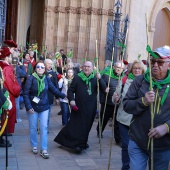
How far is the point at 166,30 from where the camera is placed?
2375 centimetres

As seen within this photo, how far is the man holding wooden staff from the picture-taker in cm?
361

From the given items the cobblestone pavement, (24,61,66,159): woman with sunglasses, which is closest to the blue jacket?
(24,61,66,159): woman with sunglasses

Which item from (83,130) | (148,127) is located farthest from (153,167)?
(83,130)

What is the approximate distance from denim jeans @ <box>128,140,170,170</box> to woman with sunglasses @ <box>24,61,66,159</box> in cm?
279

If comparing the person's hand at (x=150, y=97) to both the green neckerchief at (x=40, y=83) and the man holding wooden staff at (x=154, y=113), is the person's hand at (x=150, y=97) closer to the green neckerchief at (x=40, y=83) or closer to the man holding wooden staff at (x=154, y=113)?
the man holding wooden staff at (x=154, y=113)

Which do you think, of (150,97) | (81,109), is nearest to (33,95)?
(81,109)

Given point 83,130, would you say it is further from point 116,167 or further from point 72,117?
point 116,167

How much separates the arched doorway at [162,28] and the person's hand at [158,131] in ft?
66.1

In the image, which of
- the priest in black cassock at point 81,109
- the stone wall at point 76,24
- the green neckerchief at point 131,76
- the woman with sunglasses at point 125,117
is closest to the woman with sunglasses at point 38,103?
the priest in black cassock at point 81,109

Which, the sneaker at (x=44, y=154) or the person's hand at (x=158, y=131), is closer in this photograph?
the person's hand at (x=158, y=131)

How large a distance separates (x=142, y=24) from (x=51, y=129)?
13.6m

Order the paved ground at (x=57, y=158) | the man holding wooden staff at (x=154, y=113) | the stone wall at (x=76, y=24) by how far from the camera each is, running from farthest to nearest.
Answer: the stone wall at (x=76, y=24)
the paved ground at (x=57, y=158)
the man holding wooden staff at (x=154, y=113)

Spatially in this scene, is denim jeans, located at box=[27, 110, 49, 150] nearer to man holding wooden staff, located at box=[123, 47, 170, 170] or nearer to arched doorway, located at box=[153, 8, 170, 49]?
man holding wooden staff, located at box=[123, 47, 170, 170]

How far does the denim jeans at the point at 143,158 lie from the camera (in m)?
3.76
